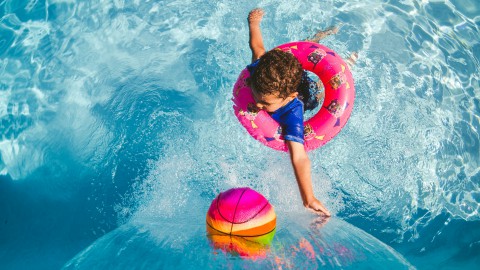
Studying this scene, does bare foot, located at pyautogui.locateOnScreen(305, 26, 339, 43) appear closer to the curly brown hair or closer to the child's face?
the child's face

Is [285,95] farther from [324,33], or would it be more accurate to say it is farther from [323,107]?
[324,33]

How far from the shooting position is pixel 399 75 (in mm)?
6559

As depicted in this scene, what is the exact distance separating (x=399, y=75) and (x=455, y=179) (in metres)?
1.72

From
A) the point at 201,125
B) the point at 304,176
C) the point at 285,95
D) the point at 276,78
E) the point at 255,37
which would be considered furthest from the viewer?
the point at 201,125

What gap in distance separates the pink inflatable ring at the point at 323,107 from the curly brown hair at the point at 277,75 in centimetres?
74

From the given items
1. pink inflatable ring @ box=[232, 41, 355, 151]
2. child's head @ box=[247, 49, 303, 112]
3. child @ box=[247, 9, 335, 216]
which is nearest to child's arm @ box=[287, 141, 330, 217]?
child @ box=[247, 9, 335, 216]

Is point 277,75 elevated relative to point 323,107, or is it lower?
elevated

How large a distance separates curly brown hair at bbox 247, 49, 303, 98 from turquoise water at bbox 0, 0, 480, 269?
175 centimetres

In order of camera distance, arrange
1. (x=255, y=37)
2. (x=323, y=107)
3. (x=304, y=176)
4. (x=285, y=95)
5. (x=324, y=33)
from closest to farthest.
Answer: (x=285, y=95) → (x=304, y=176) → (x=323, y=107) → (x=255, y=37) → (x=324, y=33)

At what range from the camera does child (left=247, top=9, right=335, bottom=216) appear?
3.72m

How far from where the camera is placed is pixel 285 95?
3.83 m

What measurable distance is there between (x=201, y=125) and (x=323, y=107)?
6.12ft

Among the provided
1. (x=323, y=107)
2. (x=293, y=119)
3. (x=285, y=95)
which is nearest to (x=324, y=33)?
(x=323, y=107)

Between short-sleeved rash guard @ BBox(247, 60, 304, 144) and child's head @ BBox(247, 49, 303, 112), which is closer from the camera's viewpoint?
child's head @ BBox(247, 49, 303, 112)
